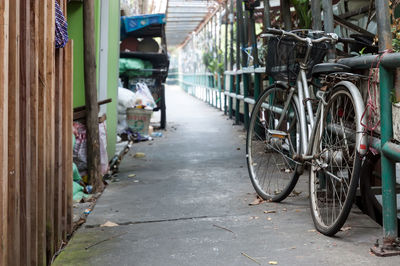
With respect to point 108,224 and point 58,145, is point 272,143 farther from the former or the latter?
point 58,145

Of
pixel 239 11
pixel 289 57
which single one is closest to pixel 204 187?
pixel 289 57

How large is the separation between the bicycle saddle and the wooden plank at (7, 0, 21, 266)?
5.82ft

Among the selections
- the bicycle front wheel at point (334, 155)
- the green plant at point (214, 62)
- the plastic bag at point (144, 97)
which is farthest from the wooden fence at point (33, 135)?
the green plant at point (214, 62)

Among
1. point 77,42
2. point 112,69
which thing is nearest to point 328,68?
point 77,42

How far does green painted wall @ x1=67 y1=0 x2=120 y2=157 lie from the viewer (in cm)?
481

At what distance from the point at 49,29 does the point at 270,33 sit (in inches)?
64.8

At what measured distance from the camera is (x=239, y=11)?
9516 mm

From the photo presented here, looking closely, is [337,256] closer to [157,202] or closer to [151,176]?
Result: [157,202]

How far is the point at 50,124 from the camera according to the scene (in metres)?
2.72

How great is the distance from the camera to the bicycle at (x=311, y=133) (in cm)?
295

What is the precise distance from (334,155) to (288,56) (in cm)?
89

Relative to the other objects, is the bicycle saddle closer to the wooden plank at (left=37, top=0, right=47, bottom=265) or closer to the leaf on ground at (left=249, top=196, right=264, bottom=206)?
the leaf on ground at (left=249, top=196, right=264, bottom=206)

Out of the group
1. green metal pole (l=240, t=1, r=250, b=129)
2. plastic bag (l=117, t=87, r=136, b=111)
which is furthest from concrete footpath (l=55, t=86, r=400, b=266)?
green metal pole (l=240, t=1, r=250, b=129)

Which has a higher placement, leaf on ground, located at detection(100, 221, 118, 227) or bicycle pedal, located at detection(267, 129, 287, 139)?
bicycle pedal, located at detection(267, 129, 287, 139)
